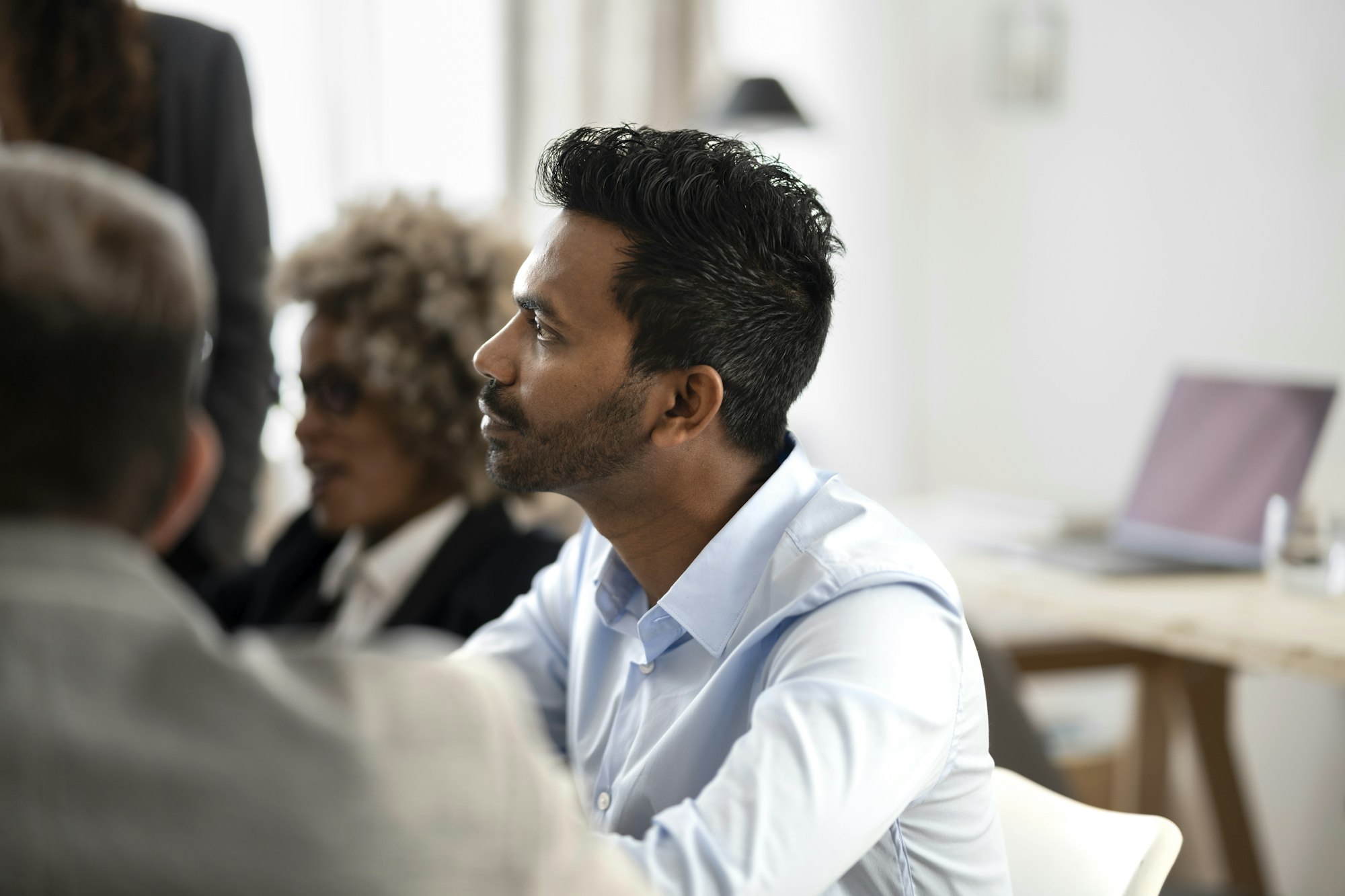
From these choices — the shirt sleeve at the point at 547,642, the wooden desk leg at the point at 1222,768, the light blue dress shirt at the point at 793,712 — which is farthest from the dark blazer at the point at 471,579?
the wooden desk leg at the point at 1222,768

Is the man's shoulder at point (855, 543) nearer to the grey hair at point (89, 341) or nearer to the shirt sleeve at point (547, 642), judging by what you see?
the shirt sleeve at point (547, 642)

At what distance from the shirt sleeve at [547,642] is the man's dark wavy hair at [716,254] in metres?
0.28

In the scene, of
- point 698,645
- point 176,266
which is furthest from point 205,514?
point 176,266

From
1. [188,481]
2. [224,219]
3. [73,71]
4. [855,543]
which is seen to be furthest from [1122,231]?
[188,481]

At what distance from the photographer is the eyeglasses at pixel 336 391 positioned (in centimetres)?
194

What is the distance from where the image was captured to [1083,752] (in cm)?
353

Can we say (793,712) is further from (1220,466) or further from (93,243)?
(1220,466)

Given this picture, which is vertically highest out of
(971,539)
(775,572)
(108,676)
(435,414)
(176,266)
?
(176,266)

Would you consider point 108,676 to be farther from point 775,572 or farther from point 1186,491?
point 1186,491

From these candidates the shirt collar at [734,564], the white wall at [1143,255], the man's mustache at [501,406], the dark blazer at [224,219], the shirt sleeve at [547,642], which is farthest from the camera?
the white wall at [1143,255]

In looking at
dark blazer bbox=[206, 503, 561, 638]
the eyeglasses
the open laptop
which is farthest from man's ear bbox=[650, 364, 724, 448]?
the open laptop

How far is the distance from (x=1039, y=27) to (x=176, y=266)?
391 cm

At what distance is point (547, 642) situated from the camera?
4.50 ft

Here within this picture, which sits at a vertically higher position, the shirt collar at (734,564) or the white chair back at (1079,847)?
the shirt collar at (734,564)
